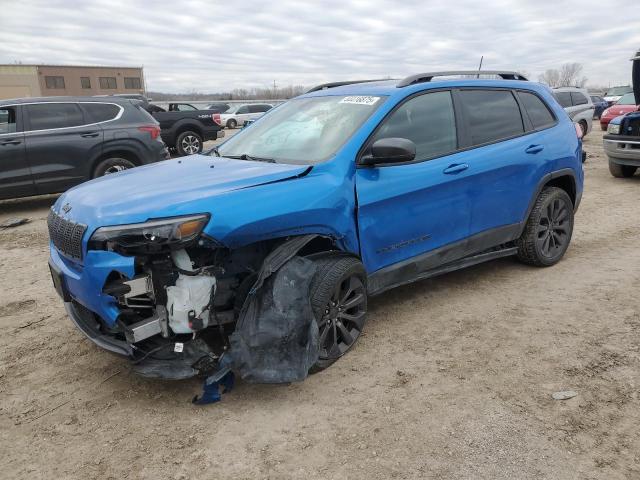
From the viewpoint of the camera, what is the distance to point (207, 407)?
298 cm

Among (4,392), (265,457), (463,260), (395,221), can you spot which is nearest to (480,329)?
(463,260)

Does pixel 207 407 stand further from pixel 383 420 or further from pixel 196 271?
pixel 383 420

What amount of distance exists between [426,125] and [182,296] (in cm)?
228

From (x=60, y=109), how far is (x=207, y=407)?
711 cm

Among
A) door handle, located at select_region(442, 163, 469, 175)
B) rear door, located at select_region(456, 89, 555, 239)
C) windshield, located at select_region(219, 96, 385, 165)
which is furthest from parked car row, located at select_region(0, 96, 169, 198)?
door handle, located at select_region(442, 163, 469, 175)

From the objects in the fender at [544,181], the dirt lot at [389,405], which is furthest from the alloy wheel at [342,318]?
the fender at [544,181]

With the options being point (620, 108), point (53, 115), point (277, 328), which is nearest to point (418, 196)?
point (277, 328)

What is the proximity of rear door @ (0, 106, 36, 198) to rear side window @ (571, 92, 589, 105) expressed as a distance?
49.7 feet

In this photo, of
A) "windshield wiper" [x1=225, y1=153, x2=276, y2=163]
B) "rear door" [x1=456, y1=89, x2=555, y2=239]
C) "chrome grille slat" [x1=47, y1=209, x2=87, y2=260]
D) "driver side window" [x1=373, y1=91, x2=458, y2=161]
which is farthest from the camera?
"rear door" [x1=456, y1=89, x2=555, y2=239]

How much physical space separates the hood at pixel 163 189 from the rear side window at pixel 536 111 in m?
Answer: 2.67

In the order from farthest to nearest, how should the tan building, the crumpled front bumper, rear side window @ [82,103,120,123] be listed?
the tan building, rear side window @ [82,103,120,123], the crumpled front bumper

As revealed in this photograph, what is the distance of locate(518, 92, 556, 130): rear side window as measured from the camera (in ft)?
16.0

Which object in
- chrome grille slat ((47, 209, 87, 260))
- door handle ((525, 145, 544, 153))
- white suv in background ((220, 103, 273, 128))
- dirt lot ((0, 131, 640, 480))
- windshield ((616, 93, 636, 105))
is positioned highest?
white suv in background ((220, 103, 273, 128))

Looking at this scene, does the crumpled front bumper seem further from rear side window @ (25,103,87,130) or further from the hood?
rear side window @ (25,103,87,130)
